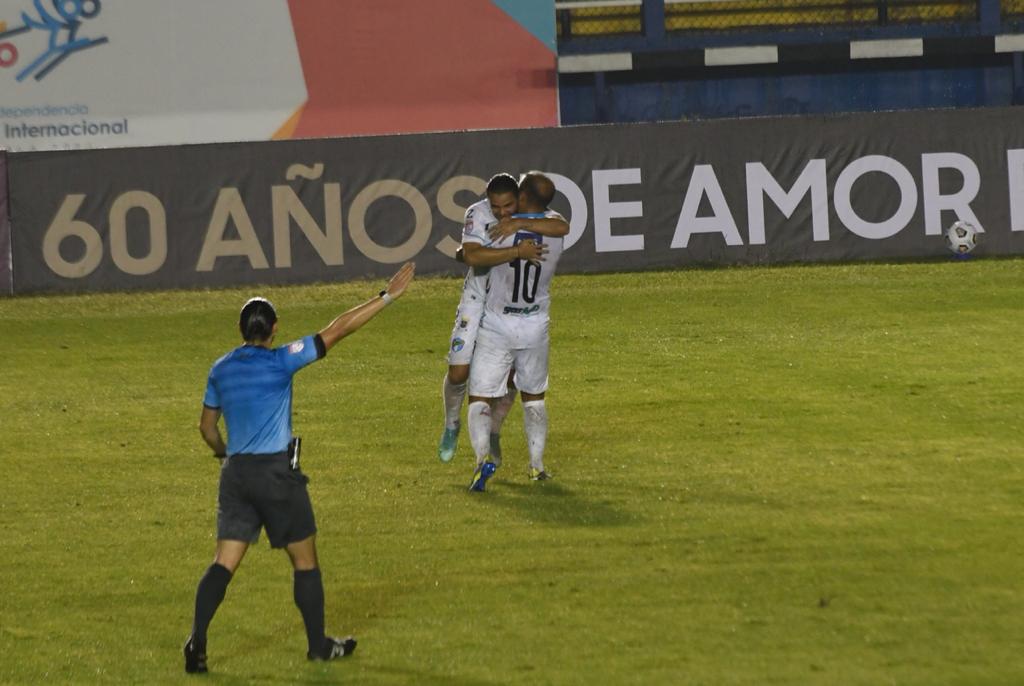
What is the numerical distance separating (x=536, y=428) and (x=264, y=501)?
486 cm

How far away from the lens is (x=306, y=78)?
3784 cm

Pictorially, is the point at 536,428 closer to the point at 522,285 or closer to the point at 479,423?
the point at 479,423

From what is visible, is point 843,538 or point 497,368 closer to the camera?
point 843,538

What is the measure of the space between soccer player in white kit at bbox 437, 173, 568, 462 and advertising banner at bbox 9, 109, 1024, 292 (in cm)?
1190

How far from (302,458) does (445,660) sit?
21.0ft

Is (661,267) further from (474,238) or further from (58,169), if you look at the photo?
(474,238)

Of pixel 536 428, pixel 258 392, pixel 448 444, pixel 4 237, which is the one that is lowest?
pixel 448 444

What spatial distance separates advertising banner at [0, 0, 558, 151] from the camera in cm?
3725

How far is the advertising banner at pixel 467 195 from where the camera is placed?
2559 cm

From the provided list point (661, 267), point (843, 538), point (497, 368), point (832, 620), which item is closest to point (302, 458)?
point (497, 368)


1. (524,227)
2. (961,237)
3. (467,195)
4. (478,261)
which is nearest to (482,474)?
(478,261)

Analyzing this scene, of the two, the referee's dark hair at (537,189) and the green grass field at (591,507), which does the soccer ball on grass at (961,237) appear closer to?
the green grass field at (591,507)

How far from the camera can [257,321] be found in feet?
29.3

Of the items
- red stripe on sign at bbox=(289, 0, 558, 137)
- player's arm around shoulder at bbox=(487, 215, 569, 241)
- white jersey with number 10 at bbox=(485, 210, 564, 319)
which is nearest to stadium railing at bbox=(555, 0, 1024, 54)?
red stripe on sign at bbox=(289, 0, 558, 137)
